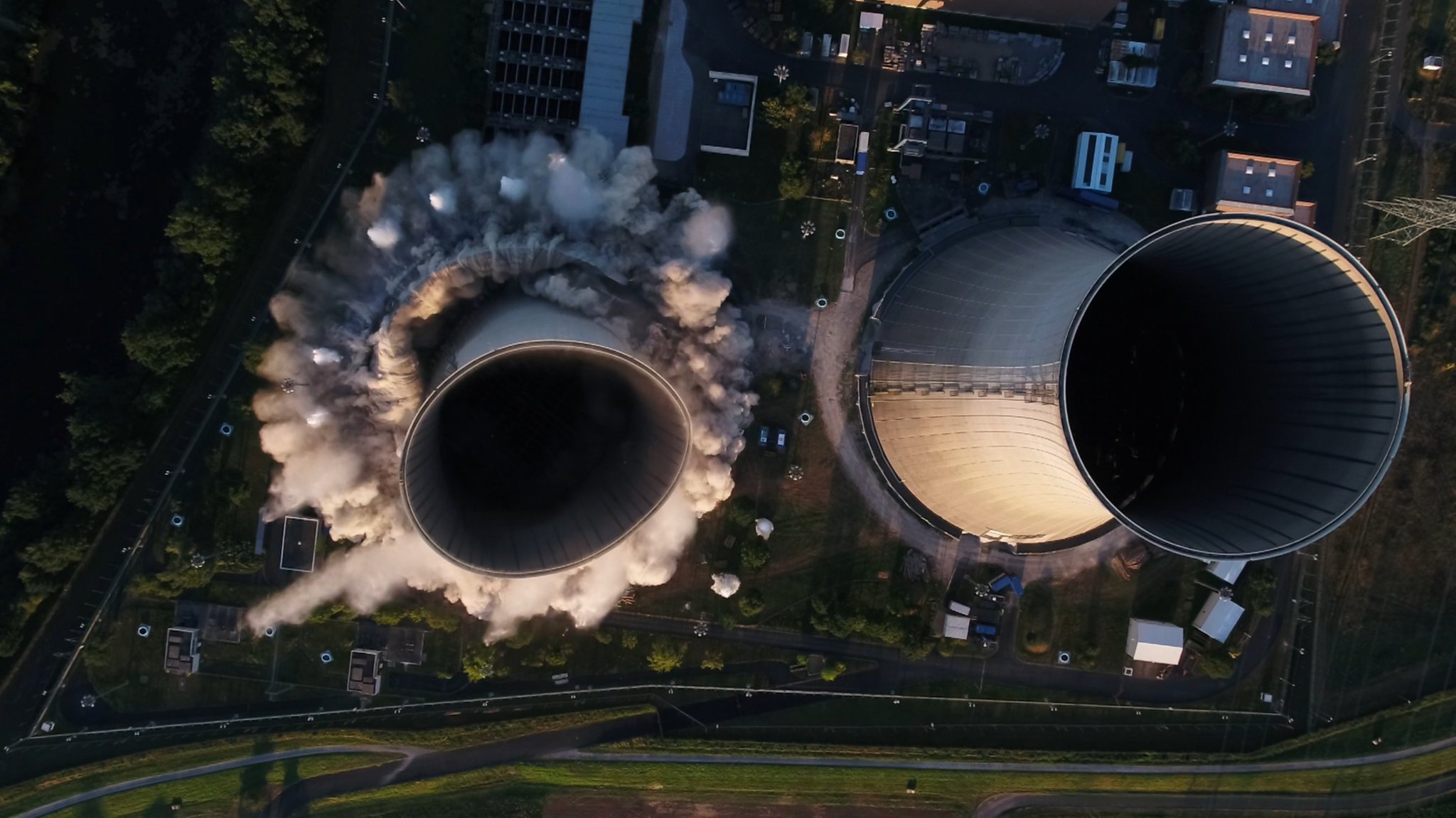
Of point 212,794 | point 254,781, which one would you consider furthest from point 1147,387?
point 212,794

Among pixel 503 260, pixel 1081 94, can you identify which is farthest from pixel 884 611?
pixel 1081 94

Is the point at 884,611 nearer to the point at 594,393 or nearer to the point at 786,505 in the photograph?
the point at 786,505

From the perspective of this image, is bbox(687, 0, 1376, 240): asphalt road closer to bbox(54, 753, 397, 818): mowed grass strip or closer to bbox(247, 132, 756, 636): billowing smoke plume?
bbox(247, 132, 756, 636): billowing smoke plume

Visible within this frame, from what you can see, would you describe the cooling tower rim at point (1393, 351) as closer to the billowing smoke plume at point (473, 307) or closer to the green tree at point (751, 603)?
the billowing smoke plume at point (473, 307)

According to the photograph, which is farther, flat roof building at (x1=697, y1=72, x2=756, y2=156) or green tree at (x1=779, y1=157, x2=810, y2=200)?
flat roof building at (x1=697, y1=72, x2=756, y2=156)

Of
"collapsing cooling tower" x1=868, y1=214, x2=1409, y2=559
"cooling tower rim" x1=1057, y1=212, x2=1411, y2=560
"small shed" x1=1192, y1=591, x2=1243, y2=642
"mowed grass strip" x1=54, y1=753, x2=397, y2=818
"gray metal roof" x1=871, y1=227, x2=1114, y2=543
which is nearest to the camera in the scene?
"cooling tower rim" x1=1057, y1=212, x2=1411, y2=560

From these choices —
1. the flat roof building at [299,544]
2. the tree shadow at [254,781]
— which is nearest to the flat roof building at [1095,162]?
the flat roof building at [299,544]

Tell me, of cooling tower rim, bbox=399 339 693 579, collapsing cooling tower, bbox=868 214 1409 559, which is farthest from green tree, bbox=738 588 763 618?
cooling tower rim, bbox=399 339 693 579
